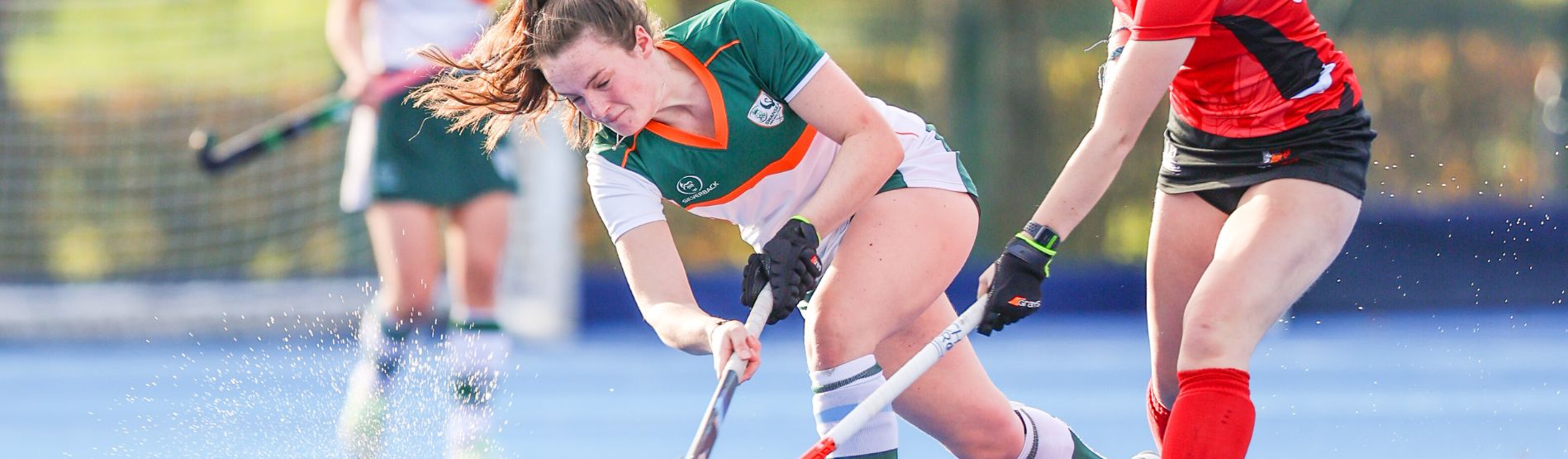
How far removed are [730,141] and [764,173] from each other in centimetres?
12

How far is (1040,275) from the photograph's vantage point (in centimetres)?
264

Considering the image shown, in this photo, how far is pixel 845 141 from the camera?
2.81 meters

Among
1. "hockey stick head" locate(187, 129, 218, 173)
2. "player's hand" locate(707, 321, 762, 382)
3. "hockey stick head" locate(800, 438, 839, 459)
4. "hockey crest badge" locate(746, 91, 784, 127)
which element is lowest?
"hockey stick head" locate(187, 129, 218, 173)

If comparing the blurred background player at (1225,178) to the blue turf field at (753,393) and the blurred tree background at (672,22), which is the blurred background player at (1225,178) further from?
the blurred tree background at (672,22)

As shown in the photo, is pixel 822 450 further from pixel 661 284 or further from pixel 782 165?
pixel 782 165

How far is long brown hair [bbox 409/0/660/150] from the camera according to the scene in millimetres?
2604

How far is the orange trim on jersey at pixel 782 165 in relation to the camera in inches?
115

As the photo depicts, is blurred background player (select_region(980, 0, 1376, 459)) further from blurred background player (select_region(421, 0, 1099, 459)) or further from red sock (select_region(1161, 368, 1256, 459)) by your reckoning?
blurred background player (select_region(421, 0, 1099, 459))

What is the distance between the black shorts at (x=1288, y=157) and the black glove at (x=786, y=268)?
0.71 m

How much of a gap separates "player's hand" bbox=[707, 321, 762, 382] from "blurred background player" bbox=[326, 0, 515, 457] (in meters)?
1.77

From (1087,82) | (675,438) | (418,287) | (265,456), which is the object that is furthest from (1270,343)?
(265,456)

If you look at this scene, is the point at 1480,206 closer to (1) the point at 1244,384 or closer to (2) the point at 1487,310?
(2) the point at 1487,310

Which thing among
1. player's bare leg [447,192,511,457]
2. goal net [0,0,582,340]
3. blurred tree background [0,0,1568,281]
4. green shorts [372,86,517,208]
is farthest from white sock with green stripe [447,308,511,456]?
blurred tree background [0,0,1568,281]

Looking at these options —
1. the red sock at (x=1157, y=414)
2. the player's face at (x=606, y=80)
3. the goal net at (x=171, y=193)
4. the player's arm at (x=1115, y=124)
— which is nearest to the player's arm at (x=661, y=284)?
the player's face at (x=606, y=80)
